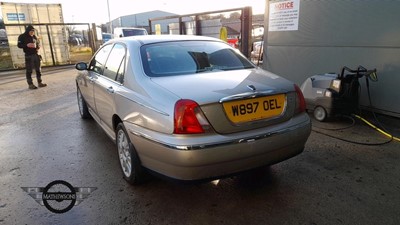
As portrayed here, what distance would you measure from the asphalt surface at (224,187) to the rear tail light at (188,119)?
18.7 inches

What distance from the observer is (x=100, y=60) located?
439 centimetres

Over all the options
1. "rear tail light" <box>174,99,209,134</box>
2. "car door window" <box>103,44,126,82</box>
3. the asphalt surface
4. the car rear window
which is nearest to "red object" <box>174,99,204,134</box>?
"rear tail light" <box>174,99,209,134</box>

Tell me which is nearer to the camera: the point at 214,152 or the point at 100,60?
the point at 214,152

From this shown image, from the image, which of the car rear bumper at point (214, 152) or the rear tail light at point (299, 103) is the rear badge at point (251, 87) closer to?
the car rear bumper at point (214, 152)

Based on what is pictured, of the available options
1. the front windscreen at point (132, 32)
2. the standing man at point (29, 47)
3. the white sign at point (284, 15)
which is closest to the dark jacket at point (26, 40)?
the standing man at point (29, 47)

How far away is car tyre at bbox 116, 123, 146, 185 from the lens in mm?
2943

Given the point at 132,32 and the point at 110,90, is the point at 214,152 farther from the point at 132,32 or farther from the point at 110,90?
the point at 132,32

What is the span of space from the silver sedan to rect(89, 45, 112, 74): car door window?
27.0 inches

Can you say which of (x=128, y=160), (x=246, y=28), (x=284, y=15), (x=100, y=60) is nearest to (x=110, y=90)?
(x=128, y=160)

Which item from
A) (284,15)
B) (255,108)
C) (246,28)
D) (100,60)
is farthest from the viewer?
(246,28)

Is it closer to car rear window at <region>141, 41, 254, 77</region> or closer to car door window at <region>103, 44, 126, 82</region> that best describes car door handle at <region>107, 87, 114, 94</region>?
car door window at <region>103, 44, 126, 82</region>

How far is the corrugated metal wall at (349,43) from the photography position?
4.97 metres

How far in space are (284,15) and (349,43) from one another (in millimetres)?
1759

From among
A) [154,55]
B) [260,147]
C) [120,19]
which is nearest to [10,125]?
[154,55]
